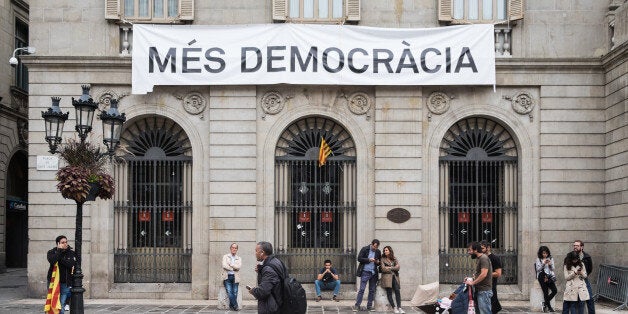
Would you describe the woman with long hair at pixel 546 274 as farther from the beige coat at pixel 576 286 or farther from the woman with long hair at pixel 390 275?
the woman with long hair at pixel 390 275

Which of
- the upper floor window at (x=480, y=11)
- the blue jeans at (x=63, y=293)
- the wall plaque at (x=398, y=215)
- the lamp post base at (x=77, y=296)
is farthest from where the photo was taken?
the upper floor window at (x=480, y=11)

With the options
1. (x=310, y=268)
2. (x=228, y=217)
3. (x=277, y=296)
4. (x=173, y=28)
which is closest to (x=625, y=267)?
(x=310, y=268)

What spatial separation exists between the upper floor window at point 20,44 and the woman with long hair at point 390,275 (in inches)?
706

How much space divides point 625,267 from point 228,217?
981cm

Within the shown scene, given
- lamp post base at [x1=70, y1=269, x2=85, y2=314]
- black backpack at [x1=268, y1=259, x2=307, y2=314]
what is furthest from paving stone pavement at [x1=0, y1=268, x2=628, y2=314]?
black backpack at [x1=268, y1=259, x2=307, y2=314]

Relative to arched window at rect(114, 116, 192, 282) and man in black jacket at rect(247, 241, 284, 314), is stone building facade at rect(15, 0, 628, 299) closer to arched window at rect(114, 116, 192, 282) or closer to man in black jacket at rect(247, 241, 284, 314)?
arched window at rect(114, 116, 192, 282)

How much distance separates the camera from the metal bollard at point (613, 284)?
66.2 feet

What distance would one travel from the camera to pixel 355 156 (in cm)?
2297

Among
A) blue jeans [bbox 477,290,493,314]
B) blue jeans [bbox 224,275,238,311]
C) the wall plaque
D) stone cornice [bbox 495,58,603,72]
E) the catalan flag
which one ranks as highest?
stone cornice [bbox 495,58,603,72]

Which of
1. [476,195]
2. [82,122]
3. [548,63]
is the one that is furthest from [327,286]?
[82,122]

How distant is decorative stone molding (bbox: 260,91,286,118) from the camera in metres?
22.8

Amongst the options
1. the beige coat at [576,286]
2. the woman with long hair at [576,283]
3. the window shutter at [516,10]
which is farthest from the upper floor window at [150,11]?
the beige coat at [576,286]

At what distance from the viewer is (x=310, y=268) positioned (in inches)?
900

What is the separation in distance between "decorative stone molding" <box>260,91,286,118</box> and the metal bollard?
9.14 meters
